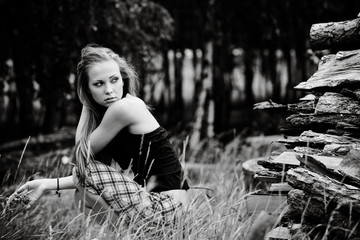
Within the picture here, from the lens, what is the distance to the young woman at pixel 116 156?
2.78 metres

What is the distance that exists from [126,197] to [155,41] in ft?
11.6

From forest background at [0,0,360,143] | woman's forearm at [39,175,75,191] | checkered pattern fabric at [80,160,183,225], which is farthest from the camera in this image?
forest background at [0,0,360,143]

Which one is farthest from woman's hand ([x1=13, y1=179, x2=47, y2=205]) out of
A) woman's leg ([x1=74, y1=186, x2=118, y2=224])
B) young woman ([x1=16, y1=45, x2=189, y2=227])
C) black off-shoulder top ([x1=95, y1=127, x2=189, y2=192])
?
black off-shoulder top ([x1=95, y1=127, x2=189, y2=192])

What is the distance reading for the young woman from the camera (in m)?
2.78

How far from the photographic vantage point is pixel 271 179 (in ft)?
9.07

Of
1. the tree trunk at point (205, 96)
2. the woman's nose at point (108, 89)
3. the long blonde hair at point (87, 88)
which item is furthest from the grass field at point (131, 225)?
the tree trunk at point (205, 96)

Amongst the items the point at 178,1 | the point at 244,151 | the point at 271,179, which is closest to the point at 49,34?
the point at 244,151

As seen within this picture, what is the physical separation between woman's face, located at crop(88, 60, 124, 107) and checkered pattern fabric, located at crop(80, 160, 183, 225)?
16.4 inches

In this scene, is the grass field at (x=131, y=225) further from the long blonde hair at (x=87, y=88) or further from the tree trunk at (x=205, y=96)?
the tree trunk at (x=205, y=96)

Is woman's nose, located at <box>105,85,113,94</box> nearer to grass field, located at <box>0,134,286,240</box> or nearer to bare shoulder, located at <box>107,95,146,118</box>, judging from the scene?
bare shoulder, located at <box>107,95,146,118</box>

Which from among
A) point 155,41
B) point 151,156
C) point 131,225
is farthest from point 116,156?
point 155,41

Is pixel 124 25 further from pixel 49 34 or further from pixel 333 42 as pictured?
pixel 333 42

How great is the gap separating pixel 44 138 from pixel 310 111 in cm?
602

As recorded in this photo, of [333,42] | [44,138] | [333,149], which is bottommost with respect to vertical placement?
[44,138]
